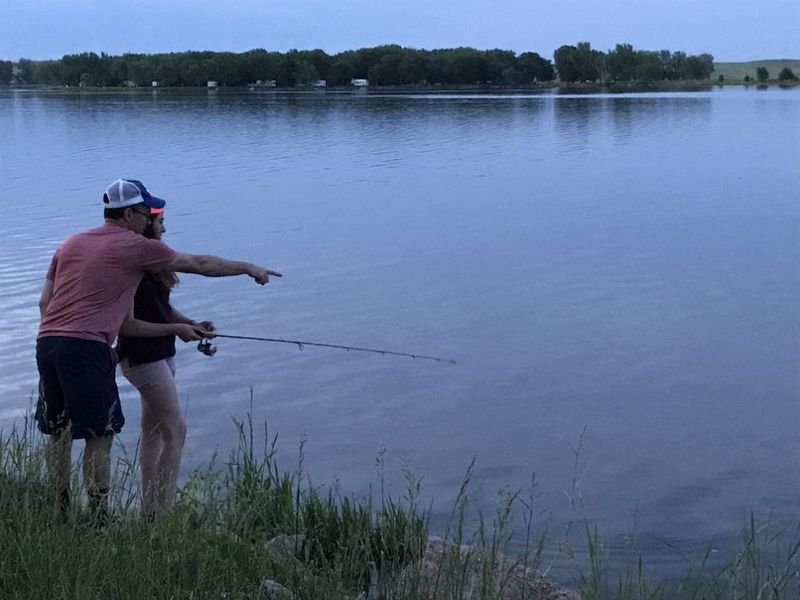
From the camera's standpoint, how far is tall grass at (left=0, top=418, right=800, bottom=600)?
15.1 feet

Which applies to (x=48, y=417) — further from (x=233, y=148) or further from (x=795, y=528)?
(x=233, y=148)

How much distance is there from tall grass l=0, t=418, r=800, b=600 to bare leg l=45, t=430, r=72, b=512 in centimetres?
6

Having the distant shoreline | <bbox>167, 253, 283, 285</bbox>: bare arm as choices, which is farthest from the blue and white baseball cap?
the distant shoreline

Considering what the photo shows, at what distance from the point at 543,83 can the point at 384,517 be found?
149903 millimetres

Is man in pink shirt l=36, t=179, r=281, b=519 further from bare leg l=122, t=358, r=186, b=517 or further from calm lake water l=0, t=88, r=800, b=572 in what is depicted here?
calm lake water l=0, t=88, r=800, b=572

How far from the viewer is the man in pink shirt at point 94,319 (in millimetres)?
6000

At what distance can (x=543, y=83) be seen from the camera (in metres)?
153

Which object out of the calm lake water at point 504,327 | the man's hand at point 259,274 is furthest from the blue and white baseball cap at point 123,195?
the calm lake water at point 504,327

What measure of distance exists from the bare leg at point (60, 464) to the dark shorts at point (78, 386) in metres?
0.08

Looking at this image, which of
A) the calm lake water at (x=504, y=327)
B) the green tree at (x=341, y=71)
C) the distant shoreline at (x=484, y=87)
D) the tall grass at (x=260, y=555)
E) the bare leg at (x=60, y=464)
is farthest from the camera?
the green tree at (x=341, y=71)

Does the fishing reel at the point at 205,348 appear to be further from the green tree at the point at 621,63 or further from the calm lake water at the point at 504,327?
the green tree at the point at 621,63

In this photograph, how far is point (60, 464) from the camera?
19.5ft

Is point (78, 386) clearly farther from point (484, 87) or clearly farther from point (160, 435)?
point (484, 87)

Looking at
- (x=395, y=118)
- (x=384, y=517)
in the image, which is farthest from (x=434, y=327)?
(x=395, y=118)
